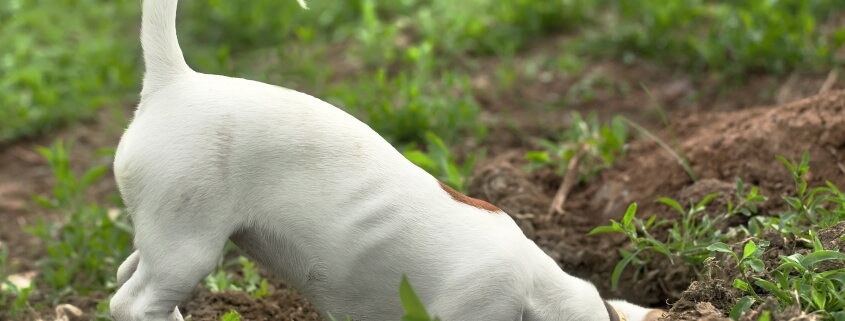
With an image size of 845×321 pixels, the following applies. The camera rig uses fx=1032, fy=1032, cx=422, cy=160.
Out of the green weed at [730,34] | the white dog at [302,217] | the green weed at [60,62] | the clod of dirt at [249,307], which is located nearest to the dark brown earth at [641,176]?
the clod of dirt at [249,307]

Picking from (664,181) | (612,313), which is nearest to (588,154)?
(664,181)

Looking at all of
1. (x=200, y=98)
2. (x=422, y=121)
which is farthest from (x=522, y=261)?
(x=422, y=121)

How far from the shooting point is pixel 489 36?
6.35m

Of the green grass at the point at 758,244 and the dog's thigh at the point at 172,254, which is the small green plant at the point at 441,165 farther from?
the dog's thigh at the point at 172,254

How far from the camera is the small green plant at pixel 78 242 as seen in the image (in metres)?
3.98

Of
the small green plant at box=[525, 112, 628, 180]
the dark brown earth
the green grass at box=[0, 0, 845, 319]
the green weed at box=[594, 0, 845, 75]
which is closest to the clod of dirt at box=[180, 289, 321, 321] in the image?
the dark brown earth

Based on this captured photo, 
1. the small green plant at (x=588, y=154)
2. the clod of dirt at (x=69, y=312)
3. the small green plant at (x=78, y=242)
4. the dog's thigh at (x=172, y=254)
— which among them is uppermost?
the dog's thigh at (x=172, y=254)

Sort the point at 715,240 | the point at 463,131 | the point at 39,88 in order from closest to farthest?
1. the point at 715,240
2. the point at 463,131
3. the point at 39,88

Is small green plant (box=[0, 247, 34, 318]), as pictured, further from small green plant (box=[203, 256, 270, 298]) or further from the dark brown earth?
small green plant (box=[203, 256, 270, 298])

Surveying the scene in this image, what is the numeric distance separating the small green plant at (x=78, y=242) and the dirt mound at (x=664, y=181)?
4.76 ft

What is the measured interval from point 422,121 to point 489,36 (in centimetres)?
152

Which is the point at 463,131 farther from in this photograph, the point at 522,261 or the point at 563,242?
the point at 522,261

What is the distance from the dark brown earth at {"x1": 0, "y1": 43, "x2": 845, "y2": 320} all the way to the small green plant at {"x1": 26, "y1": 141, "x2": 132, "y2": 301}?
0.15 m

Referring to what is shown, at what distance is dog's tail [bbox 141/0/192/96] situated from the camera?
9.25ft
